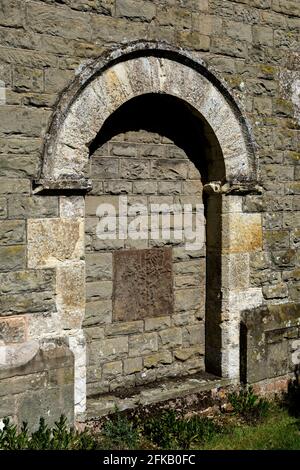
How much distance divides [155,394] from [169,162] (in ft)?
7.06

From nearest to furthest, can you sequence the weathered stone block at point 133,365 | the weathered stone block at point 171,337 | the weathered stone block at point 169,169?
the weathered stone block at point 133,365 → the weathered stone block at point 169,169 → the weathered stone block at point 171,337

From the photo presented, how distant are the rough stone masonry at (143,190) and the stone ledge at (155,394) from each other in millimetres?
75

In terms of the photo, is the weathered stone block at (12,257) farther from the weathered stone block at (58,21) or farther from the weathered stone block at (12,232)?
the weathered stone block at (58,21)

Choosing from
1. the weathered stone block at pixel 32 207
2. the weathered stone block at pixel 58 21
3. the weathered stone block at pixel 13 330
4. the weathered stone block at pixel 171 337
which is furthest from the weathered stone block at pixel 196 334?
the weathered stone block at pixel 58 21

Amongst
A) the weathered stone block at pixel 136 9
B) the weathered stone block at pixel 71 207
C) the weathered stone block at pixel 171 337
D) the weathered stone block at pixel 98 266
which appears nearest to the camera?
the weathered stone block at pixel 71 207

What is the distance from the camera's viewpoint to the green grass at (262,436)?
4344 mm

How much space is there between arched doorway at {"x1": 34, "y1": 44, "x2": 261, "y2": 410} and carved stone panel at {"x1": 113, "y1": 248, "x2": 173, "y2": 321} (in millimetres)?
21

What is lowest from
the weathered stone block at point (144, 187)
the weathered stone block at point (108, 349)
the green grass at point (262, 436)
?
the green grass at point (262, 436)

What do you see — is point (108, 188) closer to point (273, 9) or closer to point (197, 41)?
point (197, 41)

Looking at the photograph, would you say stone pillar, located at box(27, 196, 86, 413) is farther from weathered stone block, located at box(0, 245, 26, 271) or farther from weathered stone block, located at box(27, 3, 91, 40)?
weathered stone block, located at box(27, 3, 91, 40)

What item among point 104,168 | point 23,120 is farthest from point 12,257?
point 104,168

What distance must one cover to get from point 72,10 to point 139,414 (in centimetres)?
339

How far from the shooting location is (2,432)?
3.82 meters

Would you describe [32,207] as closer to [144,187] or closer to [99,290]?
[99,290]
